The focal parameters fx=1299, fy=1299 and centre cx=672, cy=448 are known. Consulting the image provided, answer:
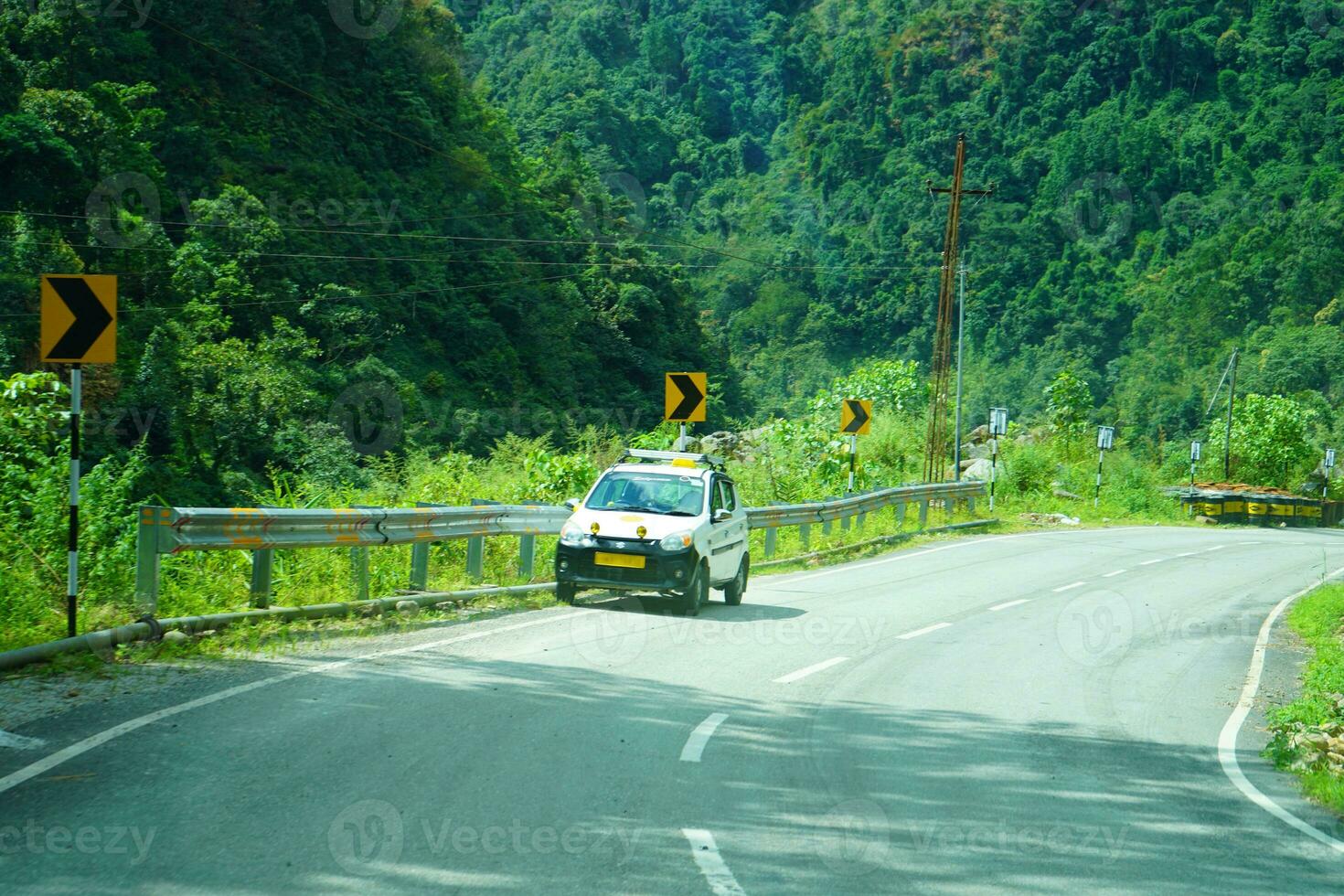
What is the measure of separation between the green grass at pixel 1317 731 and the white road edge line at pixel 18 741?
23.5ft

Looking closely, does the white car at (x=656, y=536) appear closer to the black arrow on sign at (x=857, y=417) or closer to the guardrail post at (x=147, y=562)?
the guardrail post at (x=147, y=562)

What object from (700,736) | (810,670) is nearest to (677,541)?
(810,670)

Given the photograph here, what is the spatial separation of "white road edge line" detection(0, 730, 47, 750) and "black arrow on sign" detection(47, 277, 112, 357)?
3745 millimetres

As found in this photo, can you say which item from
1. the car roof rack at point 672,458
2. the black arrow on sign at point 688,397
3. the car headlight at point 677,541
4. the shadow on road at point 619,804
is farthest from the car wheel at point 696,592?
the black arrow on sign at point 688,397

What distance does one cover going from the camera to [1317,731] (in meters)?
9.16

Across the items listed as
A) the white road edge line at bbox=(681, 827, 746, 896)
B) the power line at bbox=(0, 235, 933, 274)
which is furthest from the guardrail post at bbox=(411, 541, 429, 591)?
the power line at bbox=(0, 235, 933, 274)

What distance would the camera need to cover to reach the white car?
14.0m

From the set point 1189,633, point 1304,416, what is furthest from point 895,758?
point 1304,416

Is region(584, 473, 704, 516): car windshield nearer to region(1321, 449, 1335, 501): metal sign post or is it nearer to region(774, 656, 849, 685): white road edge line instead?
region(774, 656, 849, 685): white road edge line

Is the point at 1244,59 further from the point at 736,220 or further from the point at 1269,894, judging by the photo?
the point at 1269,894

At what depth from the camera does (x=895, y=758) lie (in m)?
7.72

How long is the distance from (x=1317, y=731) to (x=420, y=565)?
894 cm

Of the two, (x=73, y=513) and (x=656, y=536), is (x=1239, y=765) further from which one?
(x=73, y=513)

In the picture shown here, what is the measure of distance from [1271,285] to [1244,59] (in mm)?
36981
